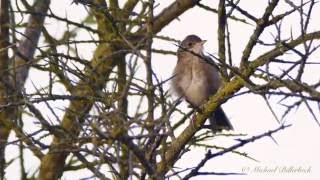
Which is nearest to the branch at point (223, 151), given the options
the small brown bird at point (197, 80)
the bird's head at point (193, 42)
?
the small brown bird at point (197, 80)

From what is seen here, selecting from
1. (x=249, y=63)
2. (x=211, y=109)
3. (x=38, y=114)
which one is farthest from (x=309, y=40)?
(x=38, y=114)

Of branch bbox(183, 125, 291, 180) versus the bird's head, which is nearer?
branch bbox(183, 125, 291, 180)

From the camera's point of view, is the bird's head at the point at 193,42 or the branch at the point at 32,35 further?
the bird's head at the point at 193,42

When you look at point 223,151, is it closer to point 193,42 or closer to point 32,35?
point 193,42

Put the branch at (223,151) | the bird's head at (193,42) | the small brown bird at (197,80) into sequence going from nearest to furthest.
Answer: the branch at (223,151) < the small brown bird at (197,80) < the bird's head at (193,42)

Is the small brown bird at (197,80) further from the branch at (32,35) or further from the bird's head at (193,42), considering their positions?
the branch at (32,35)

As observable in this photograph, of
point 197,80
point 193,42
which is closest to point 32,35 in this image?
point 193,42

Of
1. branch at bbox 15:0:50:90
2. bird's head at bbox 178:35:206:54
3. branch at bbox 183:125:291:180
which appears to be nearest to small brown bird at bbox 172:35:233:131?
bird's head at bbox 178:35:206:54

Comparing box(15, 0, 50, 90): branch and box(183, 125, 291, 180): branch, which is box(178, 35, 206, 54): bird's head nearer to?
box(15, 0, 50, 90): branch

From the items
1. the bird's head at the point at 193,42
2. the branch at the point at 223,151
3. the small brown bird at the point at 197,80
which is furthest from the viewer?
the bird's head at the point at 193,42

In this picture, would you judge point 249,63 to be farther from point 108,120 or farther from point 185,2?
point 185,2

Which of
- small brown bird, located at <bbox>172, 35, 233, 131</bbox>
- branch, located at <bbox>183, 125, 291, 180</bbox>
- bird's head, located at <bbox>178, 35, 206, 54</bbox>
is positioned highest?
bird's head, located at <bbox>178, 35, 206, 54</bbox>

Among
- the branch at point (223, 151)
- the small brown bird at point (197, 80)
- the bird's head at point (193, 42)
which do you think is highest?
the bird's head at point (193, 42)

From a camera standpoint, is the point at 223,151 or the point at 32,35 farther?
the point at 32,35
